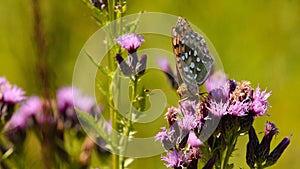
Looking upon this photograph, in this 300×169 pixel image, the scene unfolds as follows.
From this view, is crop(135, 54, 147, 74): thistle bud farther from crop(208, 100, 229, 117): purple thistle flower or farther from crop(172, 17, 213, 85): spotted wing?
crop(208, 100, 229, 117): purple thistle flower

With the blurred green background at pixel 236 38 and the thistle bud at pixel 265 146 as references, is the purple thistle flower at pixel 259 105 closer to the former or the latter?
the thistle bud at pixel 265 146

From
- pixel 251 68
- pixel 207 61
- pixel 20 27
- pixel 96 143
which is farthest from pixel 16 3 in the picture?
pixel 207 61

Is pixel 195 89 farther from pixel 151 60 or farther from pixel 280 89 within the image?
pixel 280 89

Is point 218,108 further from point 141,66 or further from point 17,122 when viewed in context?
point 17,122

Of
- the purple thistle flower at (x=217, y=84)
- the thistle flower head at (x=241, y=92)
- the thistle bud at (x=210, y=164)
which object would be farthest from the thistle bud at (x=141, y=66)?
the thistle bud at (x=210, y=164)

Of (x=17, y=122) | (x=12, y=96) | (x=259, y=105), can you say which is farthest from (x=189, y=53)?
(x=17, y=122)

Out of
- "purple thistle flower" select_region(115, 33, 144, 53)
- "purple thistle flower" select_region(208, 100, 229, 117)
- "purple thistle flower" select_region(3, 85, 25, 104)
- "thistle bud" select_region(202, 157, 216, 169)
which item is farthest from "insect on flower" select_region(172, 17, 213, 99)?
"purple thistle flower" select_region(3, 85, 25, 104)

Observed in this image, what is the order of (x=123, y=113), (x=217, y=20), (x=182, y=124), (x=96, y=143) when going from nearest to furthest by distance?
(x=182, y=124) < (x=123, y=113) < (x=96, y=143) < (x=217, y=20)
